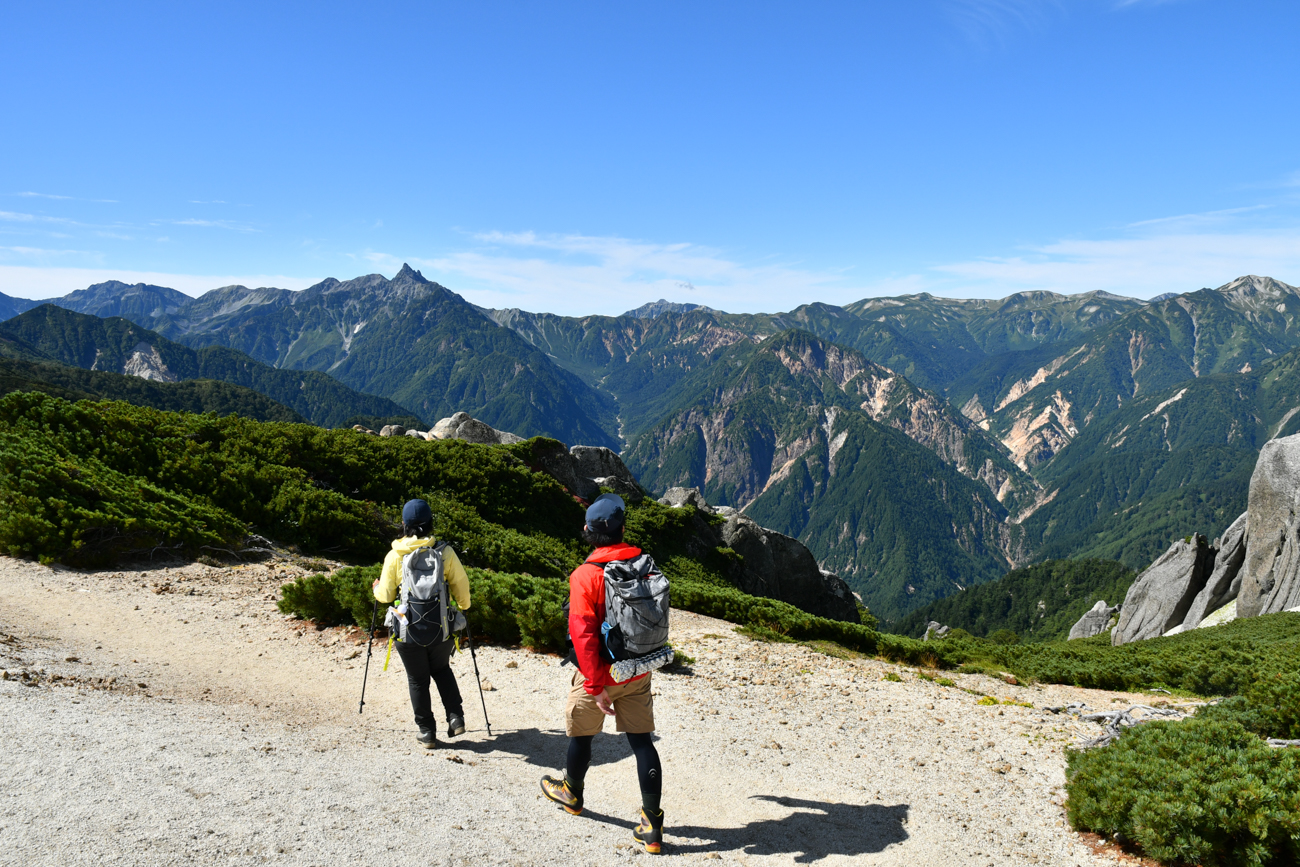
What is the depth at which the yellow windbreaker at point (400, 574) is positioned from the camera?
8.64 metres

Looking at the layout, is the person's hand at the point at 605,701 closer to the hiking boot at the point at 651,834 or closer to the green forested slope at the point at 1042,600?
the hiking boot at the point at 651,834

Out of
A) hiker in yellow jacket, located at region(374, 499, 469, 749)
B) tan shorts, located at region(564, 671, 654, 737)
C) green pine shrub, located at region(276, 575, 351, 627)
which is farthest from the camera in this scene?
green pine shrub, located at region(276, 575, 351, 627)

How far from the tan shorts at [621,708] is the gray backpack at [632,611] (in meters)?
0.39

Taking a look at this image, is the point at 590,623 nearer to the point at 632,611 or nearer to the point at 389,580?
the point at 632,611

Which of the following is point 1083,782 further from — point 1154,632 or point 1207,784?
point 1154,632

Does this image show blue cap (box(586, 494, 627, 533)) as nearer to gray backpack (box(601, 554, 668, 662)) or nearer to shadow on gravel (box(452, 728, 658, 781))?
gray backpack (box(601, 554, 668, 662))

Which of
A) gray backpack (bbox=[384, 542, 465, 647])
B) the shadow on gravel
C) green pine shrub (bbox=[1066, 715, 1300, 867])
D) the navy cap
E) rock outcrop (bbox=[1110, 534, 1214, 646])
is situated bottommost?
rock outcrop (bbox=[1110, 534, 1214, 646])

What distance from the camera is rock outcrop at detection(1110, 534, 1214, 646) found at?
4647cm

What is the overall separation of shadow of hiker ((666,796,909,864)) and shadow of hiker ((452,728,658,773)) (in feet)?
5.61

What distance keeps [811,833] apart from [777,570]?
33086 mm

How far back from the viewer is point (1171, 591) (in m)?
47.6

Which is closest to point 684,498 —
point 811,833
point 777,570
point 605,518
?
point 777,570

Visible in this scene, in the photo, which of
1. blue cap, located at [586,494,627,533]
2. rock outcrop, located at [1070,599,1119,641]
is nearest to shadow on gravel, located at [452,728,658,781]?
blue cap, located at [586,494,627,533]

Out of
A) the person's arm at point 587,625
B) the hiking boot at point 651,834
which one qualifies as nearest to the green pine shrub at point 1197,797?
the hiking boot at point 651,834
